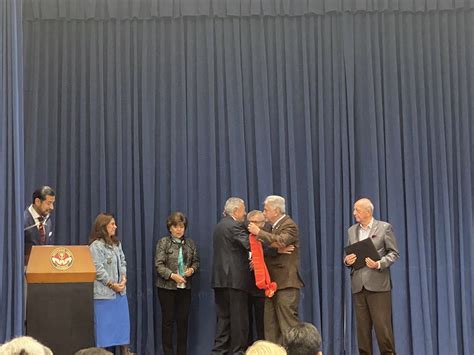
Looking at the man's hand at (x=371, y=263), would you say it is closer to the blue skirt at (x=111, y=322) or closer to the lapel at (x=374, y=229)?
the lapel at (x=374, y=229)

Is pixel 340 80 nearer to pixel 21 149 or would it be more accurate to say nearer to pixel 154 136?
pixel 154 136

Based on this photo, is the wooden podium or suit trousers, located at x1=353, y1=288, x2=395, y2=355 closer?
the wooden podium

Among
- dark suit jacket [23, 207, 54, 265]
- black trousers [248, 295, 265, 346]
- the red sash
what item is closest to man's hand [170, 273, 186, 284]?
black trousers [248, 295, 265, 346]

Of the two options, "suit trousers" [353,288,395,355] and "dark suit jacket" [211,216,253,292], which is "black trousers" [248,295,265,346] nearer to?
"dark suit jacket" [211,216,253,292]

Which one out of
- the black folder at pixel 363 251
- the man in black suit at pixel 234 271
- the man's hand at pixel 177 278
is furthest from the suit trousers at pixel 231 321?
the black folder at pixel 363 251

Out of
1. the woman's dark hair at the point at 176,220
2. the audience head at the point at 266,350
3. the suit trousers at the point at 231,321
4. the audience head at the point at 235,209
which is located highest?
the audience head at the point at 235,209

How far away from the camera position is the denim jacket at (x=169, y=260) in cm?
811

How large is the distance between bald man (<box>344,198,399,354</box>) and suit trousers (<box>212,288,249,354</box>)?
3.85 ft

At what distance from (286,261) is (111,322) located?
185 cm

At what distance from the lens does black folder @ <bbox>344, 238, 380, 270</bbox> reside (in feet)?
23.5

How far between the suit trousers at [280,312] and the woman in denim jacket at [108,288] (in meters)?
1.45

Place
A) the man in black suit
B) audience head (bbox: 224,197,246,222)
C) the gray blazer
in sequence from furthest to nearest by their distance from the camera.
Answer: audience head (bbox: 224,197,246,222) < the man in black suit < the gray blazer

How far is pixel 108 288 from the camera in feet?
24.5

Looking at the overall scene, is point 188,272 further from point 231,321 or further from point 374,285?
point 374,285
